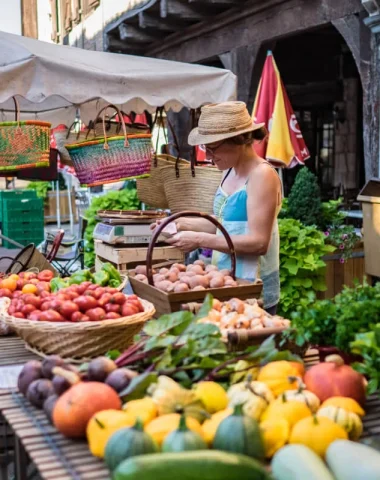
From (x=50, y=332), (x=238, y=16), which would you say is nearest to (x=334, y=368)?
(x=50, y=332)

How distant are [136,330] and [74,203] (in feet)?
50.9

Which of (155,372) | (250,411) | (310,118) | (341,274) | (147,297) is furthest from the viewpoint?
(310,118)

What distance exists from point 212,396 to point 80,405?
37 centimetres

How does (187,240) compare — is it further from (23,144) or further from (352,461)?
(352,461)

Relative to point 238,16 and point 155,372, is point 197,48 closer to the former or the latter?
point 238,16

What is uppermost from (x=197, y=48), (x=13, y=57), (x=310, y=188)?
(x=197, y=48)

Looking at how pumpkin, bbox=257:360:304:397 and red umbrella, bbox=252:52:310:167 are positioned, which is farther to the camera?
red umbrella, bbox=252:52:310:167

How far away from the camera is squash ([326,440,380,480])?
5.13 feet

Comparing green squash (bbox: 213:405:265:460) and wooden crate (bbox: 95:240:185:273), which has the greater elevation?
wooden crate (bbox: 95:240:185:273)

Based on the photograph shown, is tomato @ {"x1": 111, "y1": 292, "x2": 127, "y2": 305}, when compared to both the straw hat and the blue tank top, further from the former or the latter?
the straw hat

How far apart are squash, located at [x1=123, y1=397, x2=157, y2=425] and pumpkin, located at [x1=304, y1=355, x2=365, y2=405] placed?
507mm

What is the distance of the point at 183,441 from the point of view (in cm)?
164

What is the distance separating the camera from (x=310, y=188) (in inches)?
258

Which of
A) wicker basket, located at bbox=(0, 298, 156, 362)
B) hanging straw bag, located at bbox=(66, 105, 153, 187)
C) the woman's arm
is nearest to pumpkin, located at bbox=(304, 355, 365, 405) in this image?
wicker basket, located at bbox=(0, 298, 156, 362)
